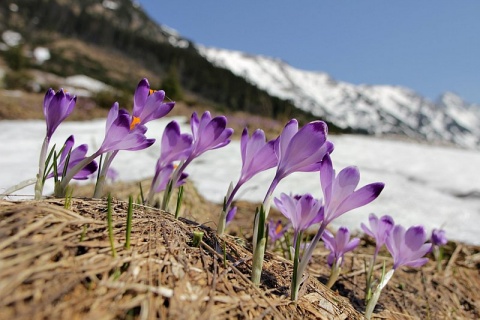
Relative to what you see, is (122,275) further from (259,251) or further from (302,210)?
(302,210)

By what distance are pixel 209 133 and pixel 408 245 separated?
0.79 m

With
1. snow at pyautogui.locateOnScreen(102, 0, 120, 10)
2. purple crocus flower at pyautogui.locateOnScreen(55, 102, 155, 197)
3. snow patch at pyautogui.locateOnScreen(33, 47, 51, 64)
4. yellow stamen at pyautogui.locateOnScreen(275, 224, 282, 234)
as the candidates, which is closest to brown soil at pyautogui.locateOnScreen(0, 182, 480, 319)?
purple crocus flower at pyautogui.locateOnScreen(55, 102, 155, 197)

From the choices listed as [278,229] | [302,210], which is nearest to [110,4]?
[278,229]

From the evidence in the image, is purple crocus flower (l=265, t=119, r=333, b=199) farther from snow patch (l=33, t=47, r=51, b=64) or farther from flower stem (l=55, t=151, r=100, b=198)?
snow patch (l=33, t=47, r=51, b=64)

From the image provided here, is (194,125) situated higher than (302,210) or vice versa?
(194,125)

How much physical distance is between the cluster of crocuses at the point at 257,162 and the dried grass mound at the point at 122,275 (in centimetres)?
8

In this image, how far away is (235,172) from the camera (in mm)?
4605

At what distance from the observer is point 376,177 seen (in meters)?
4.63

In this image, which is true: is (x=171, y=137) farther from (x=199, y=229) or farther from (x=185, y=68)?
(x=185, y=68)

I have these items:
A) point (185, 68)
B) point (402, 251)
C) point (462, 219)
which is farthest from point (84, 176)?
point (185, 68)

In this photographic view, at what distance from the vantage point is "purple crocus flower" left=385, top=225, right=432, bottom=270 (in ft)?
4.10

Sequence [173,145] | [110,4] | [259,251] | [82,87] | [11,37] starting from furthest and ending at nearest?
[110,4] < [11,37] < [82,87] < [173,145] < [259,251]

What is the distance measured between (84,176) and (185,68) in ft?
213

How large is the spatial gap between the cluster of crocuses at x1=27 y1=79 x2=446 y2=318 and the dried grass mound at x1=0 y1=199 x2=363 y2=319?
3.3 inches
